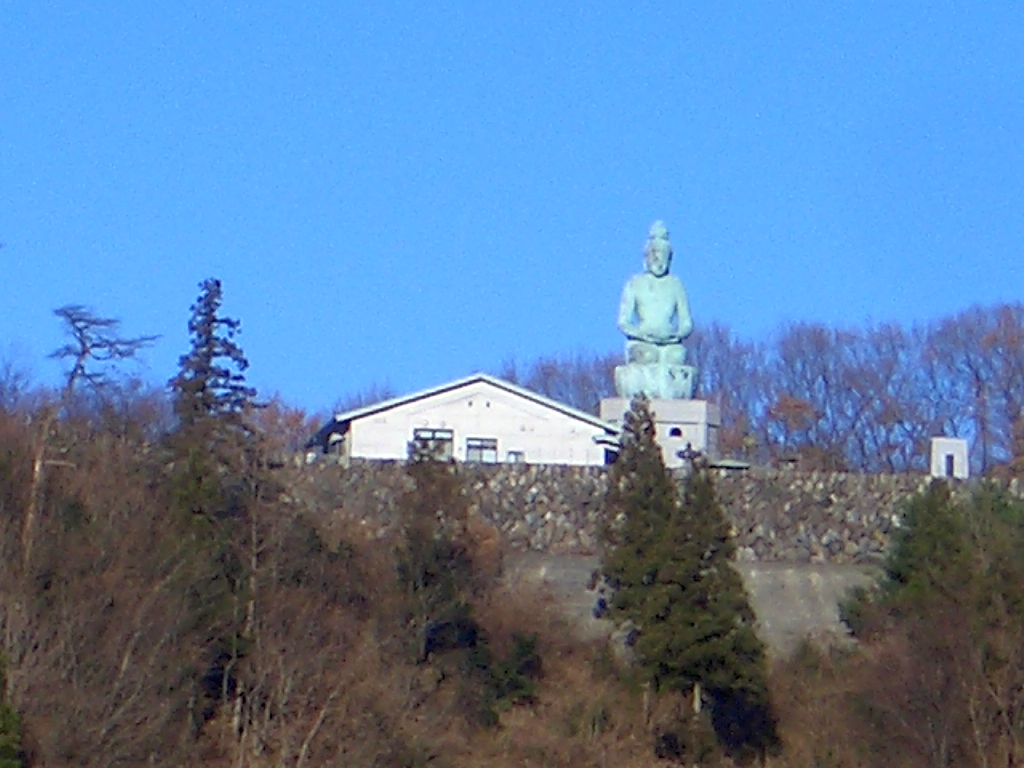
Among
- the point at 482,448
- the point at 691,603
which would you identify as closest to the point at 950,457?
the point at 482,448

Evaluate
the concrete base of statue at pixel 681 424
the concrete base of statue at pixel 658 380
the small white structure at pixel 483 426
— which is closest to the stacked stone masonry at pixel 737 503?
the concrete base of statue at pixel 681 424

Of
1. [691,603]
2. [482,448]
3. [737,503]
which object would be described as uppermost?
[482,448]

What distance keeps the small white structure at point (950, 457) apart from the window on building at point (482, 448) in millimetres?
8909

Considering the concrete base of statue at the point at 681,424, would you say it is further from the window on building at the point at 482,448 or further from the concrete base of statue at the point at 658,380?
the window on building at the point at 482,448

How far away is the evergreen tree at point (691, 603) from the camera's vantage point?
27.9 meters

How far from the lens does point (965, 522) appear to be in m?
29.4

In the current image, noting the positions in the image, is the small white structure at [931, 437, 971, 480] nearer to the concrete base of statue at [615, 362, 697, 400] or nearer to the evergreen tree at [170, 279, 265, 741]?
the concrete base of statue at [615, 362, 697, 400]

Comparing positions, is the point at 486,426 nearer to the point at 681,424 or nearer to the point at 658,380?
the point at 658,380

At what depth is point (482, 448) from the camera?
143ft

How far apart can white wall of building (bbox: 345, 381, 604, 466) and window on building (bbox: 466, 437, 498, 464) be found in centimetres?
9

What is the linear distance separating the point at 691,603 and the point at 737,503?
8661mm

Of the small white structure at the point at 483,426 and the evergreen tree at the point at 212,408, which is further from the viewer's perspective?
the small white structure at the point at 483,426

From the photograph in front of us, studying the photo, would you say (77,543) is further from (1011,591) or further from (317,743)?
(1011,591)

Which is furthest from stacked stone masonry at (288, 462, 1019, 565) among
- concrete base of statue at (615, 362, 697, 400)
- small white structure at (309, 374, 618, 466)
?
small white structure at (309, 374, 618, 466)
